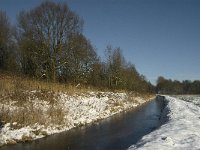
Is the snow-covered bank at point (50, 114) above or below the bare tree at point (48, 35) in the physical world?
below

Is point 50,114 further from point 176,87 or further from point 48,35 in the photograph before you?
point 176,87

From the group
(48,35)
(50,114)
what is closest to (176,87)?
(48,35)

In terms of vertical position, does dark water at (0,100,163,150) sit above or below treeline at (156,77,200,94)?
below

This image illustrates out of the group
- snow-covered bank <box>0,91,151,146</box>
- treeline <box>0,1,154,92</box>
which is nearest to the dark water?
snow-covered bank <box>0,91,151,146</box>

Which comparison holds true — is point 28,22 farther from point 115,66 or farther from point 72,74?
point 115,66

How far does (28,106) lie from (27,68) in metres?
31.2

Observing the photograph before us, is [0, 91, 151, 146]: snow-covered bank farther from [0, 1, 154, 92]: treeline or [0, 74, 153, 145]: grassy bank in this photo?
[0, 1, 154, 92]: treeline

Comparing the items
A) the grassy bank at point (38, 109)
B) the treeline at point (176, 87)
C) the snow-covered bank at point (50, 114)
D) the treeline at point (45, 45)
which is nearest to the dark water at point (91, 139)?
the snow-covered bank at point (50, 114)

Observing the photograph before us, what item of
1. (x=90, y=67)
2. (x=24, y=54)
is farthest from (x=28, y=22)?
(x=90, y=67)

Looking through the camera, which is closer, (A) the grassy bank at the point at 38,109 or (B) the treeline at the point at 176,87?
(A) the grassy bank at the point at 38,109

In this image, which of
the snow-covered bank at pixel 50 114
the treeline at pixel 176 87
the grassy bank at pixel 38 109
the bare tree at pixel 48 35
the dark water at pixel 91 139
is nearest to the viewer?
the dark water at pixel 91 139

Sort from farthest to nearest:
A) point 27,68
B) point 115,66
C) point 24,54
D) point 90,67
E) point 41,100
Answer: point 115,66, point 90,67, point 27,68, point 24,54, point 41,100

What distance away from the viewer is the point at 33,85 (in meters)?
24.1

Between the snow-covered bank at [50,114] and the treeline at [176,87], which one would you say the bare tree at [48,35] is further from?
the treeline at [176,87]
